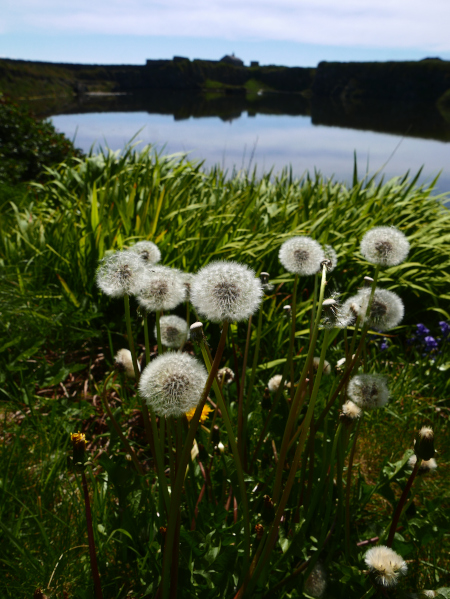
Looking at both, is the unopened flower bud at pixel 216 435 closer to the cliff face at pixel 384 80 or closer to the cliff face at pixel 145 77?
the cliff face at pixel 145 77

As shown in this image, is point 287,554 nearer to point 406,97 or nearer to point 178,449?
point 178,449

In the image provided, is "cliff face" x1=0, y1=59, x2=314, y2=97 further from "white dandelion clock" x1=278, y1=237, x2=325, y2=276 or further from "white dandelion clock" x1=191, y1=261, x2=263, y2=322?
"white dandelion clock" x1=191, y1=261, x2=263, y2=322

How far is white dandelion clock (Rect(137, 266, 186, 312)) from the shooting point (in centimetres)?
132

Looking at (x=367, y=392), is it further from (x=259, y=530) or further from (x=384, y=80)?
(x=384, y=80)

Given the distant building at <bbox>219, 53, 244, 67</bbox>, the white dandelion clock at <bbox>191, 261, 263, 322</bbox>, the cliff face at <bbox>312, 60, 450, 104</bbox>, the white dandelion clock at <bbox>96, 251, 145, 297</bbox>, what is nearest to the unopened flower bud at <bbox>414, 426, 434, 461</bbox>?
the white dandelion clock at <bbox>191, 261, 263, 322</bbox>

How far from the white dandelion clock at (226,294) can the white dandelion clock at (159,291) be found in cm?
23

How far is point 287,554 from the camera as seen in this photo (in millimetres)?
1310

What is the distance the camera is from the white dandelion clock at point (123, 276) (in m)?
1.23

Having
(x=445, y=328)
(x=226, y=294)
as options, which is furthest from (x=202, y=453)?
(x=445, y=328)

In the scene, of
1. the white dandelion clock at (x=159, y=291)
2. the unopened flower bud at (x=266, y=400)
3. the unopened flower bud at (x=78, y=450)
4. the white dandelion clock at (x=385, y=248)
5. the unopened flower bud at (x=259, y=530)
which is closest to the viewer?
the unopened flower bud at (x=78, y=450)

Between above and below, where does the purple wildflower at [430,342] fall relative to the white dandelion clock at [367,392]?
below

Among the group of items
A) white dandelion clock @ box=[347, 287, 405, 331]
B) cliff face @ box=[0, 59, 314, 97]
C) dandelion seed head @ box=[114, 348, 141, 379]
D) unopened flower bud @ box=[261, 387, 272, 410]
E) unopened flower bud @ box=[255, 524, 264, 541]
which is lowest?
unopened flower bud @ box=[261, 387, 272, 410]

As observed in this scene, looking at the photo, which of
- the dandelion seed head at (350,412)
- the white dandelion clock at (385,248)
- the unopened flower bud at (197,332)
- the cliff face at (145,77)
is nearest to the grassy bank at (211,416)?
the dandelion seed head at (350,412)

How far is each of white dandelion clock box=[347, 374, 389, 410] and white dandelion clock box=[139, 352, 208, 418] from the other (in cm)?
55
